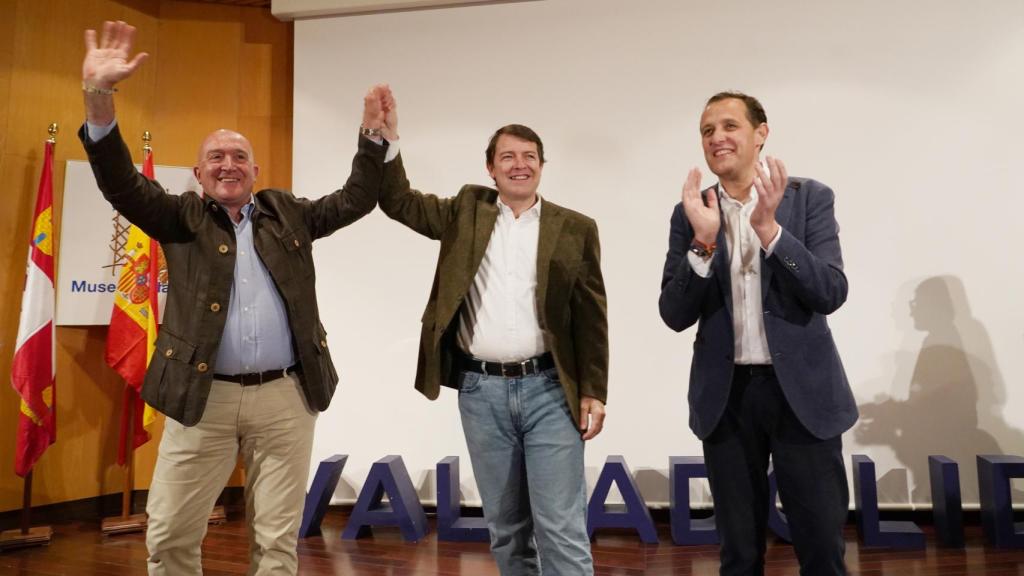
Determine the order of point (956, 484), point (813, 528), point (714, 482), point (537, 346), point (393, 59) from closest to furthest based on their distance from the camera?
point (813, 528) → point (714, 482) → point (537, 346) → point (956, 484) → point (393, 59)

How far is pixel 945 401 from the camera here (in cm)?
386

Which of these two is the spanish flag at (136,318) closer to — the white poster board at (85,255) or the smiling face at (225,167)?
the white poster board at (85,255)

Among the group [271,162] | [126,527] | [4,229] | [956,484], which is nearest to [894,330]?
[956,484]

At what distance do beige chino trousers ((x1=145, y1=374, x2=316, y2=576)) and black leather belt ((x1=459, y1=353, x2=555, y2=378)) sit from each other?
1.86 feet

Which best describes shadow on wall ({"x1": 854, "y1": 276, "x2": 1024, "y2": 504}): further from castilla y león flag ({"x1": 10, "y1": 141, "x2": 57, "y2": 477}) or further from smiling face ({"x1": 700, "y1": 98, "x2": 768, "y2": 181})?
castilla y león flag ({"x1": 10, "y1": 141, "x2": 57, "y2": 477})

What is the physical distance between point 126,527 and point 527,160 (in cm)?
326

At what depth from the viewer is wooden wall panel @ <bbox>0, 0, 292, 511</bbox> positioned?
13.4 feet

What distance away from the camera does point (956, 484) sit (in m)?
3.46

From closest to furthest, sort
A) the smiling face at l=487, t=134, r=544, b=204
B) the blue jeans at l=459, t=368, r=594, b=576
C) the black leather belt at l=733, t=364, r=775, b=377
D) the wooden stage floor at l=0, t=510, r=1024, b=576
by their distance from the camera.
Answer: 1. the black leather belt at l=733, t=364, r=775, b=377
2. the blue jeans at l=459, t=368, r=594, b=576
3. the smiling face at l=487, t=134, r=544, b=204
4. the wooden stage floor at l=0, t=510, r=1024, b=576

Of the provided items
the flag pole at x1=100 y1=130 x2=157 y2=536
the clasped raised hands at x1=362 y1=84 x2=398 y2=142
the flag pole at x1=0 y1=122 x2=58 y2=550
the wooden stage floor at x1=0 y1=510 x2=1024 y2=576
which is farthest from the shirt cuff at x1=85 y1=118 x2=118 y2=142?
the flag pole at x1=0 y1=122 x2=58 y2=550

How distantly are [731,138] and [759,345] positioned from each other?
1.76ft

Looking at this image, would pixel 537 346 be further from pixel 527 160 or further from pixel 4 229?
pixel 4 229

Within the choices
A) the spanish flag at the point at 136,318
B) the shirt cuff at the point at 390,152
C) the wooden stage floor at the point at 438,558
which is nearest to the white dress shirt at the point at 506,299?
the shirt cuff at the point at 390,152

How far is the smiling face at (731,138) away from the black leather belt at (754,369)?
50 centimetres
